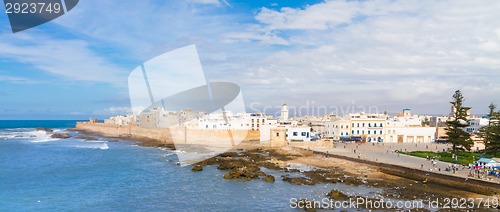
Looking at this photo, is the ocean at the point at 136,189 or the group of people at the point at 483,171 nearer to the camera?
the ocean at the point at 136,189

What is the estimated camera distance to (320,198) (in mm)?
21141

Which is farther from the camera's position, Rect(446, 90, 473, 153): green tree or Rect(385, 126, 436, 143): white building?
Rect(385, 126, 436, 143): white building

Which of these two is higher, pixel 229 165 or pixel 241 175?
pixel 229 165

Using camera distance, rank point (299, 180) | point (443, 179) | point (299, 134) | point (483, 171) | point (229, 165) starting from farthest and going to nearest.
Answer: point (299, 134)
point (229, 165)
point (299, 180)
point (483, 171)
point (443, 179)

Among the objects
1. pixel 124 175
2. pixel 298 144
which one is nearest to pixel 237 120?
pixel 298 144

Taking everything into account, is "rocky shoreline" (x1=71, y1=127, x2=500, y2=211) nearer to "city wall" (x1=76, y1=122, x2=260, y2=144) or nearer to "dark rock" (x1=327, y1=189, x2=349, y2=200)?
"dark rock" (x1=327, y1=189, x2=349, y2=200)

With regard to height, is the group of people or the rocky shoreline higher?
the group of people

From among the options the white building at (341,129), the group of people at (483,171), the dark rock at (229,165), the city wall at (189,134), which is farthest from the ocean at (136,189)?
the city wall at (189,134)

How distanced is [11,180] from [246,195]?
1938cm

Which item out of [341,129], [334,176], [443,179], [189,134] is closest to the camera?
[443,179]

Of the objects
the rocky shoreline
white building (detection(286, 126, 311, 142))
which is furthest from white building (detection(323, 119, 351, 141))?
the rocky shoreline

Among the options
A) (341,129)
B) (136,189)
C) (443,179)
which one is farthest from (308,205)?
(341,129)

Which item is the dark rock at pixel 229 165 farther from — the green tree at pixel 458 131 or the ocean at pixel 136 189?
the green tree at pixel 458 131

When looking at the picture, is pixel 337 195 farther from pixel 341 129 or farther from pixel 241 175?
pixel 341 129
